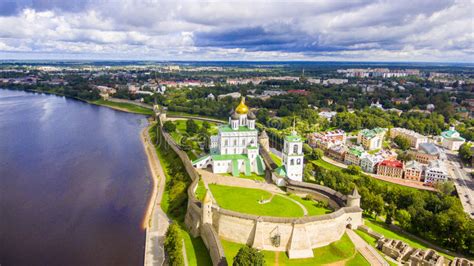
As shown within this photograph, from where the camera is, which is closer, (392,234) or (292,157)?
(392,234)

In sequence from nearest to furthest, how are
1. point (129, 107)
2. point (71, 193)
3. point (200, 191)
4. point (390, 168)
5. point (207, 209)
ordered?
1. point (207, 209)
2. point (200, 191)
3. point (71, 193)
4. point (390, 168)
5. point (129, 107)

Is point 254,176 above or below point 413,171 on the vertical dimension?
above

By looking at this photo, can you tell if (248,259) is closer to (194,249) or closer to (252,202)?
(194,249)

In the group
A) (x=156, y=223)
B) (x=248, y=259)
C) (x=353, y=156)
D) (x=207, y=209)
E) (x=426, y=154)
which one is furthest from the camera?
(x=426, y=154)

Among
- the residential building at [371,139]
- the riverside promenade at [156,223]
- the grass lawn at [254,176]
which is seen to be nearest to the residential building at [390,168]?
the residential building at [371,139]

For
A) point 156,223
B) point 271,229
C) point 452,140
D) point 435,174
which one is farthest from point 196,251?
point 452,140

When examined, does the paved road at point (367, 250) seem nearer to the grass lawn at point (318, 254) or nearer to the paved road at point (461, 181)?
the grass lawn at point (318, 254)

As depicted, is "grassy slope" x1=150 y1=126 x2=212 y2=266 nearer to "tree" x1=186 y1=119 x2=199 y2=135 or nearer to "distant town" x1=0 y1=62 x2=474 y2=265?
"distant town" x1=0 y1=62 x2=474 y2=265

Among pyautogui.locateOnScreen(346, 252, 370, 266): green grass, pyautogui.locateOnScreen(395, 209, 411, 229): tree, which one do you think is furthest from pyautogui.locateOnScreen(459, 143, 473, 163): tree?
pyautogui.locateOnScreen(346, 252, 370, 266): green grass
